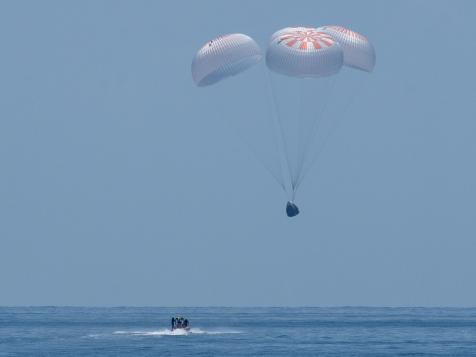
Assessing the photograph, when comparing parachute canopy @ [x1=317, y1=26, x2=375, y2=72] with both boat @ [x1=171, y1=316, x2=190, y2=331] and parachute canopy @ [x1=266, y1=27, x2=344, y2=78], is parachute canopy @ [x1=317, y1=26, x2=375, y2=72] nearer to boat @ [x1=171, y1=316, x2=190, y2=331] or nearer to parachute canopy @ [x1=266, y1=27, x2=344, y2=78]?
parachute canopy @ [x1=266, y1=27, x2=344, y2=78]

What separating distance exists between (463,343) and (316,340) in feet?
30.3

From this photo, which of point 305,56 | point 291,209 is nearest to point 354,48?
point 305,56

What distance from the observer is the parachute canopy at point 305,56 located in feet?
194

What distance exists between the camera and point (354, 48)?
62312 mm

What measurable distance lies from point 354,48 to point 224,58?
6459mm

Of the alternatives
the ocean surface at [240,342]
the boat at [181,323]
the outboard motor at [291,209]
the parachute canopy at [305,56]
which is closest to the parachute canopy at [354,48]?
the parachute canopy at [305,56]

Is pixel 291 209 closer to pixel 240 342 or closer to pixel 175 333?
pixel 240 342

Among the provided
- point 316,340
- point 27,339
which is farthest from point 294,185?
point 27,339

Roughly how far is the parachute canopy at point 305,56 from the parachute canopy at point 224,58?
3.74 ft

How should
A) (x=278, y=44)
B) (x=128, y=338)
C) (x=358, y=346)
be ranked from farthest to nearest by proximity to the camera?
(x=128, y=338), (x=358, y=346), (x=278, y=44)

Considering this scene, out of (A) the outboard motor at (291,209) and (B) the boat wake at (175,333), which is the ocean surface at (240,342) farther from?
(A) the outboard motor at (291,209)

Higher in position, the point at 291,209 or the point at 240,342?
the point at 291,209

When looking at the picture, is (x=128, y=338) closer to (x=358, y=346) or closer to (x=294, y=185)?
(x=358, y=346)

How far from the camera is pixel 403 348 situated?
75.3 meters
